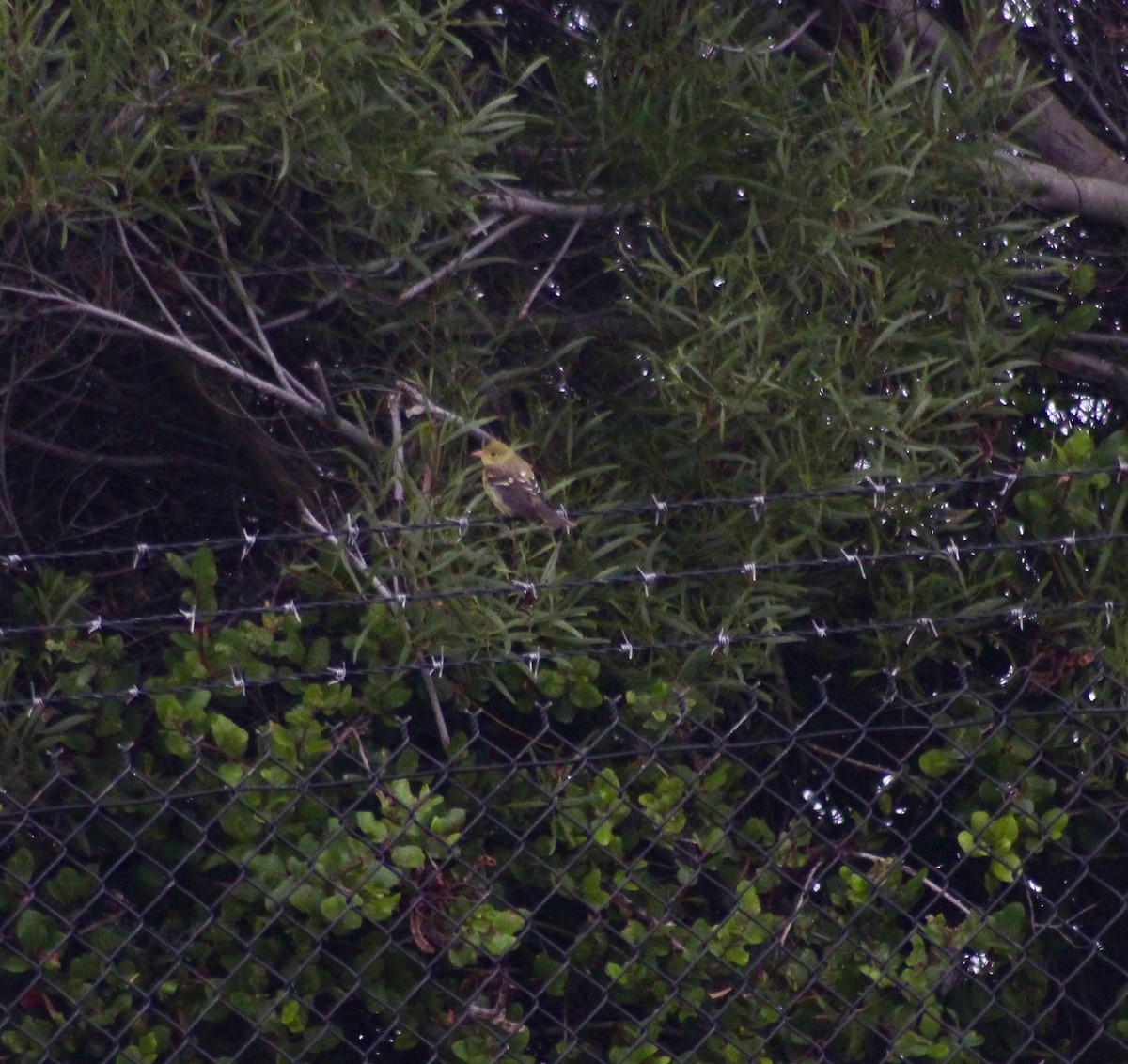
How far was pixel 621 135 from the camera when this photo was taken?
405cm

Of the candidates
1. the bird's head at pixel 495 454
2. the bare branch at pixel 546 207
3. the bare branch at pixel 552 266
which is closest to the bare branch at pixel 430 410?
the bird's head at pixel 495 454

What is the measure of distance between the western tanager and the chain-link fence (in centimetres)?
47

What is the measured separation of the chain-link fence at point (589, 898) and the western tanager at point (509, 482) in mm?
466

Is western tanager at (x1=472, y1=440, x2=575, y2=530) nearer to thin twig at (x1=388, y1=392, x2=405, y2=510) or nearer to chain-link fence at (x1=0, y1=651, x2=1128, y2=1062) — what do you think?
thin twig at (x1=388, y1=392, x2=405, y2=510)

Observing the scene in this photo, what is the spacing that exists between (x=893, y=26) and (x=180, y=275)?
6.40ft

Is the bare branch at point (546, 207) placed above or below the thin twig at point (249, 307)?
above

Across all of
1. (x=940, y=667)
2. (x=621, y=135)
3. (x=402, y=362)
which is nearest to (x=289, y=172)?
(x=402, y=362)

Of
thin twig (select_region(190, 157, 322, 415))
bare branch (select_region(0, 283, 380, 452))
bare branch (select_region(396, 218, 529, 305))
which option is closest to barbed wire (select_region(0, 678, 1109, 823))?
bare branch (select_region(0, 283, 380, 452))

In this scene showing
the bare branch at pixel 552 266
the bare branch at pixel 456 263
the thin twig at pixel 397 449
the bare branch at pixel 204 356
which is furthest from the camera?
the bare branch at pixel 552 266

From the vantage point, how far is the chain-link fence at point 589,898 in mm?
2838

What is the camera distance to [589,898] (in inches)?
122

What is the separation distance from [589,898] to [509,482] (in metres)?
1.10

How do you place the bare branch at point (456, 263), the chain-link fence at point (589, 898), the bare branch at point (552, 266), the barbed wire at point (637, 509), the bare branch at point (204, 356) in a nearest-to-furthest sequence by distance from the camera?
1. the barbed wire at point (637, 509)
2. the chain-link fence at point (589, 898)
3. the bare branch at point (204, 356)
4. the bare branch at point (456, 263)
5. the bare branch at point (552, 266)

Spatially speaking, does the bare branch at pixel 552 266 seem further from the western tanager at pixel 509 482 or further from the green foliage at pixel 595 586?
the western tanager at pixel 509 482
